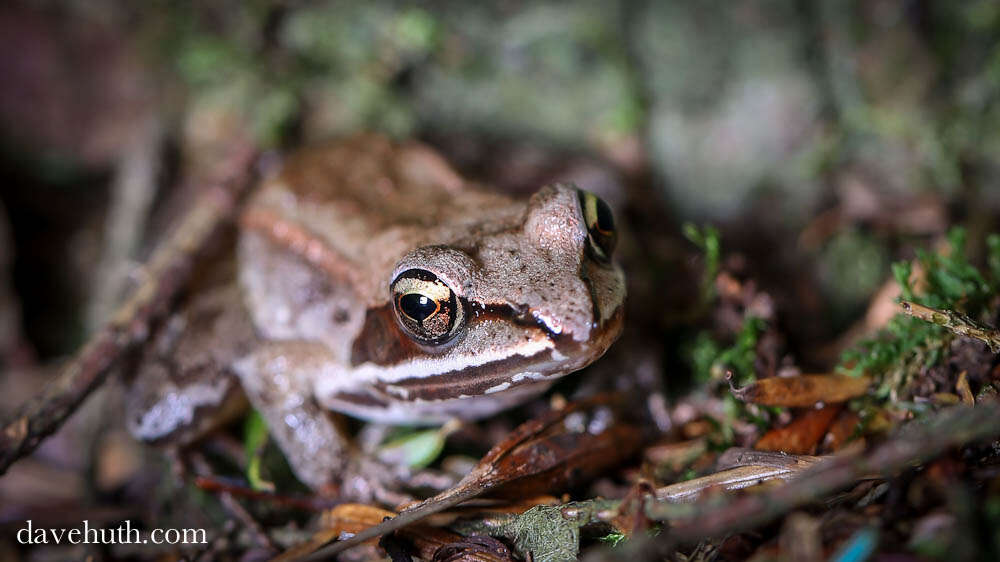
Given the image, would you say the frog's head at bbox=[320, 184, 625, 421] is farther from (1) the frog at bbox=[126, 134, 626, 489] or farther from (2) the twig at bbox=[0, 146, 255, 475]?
(2) the twig at bbox=[0, 146, 255, 475]

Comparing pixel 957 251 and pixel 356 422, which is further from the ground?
pixel 957 251

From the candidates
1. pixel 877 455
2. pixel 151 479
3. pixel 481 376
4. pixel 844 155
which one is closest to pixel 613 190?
pixel 844 155

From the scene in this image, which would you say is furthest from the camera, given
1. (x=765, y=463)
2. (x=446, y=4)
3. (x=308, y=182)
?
(x=446, y=4)

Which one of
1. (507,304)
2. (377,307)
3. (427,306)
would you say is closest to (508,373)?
(507,304)

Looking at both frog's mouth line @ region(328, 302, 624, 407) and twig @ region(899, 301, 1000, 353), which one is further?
frog's mouth line @ region(328, 302, 624, 407)

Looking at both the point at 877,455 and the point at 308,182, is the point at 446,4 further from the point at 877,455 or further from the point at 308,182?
the point at 877,455

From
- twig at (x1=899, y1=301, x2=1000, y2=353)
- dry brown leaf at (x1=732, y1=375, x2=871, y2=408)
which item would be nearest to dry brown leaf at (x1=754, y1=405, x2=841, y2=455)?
dry brown leaf at (x1=732, y1=375, x2=871, y2=408)

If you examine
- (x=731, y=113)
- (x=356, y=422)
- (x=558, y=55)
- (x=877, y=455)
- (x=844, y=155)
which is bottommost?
(x=356, y=422)
